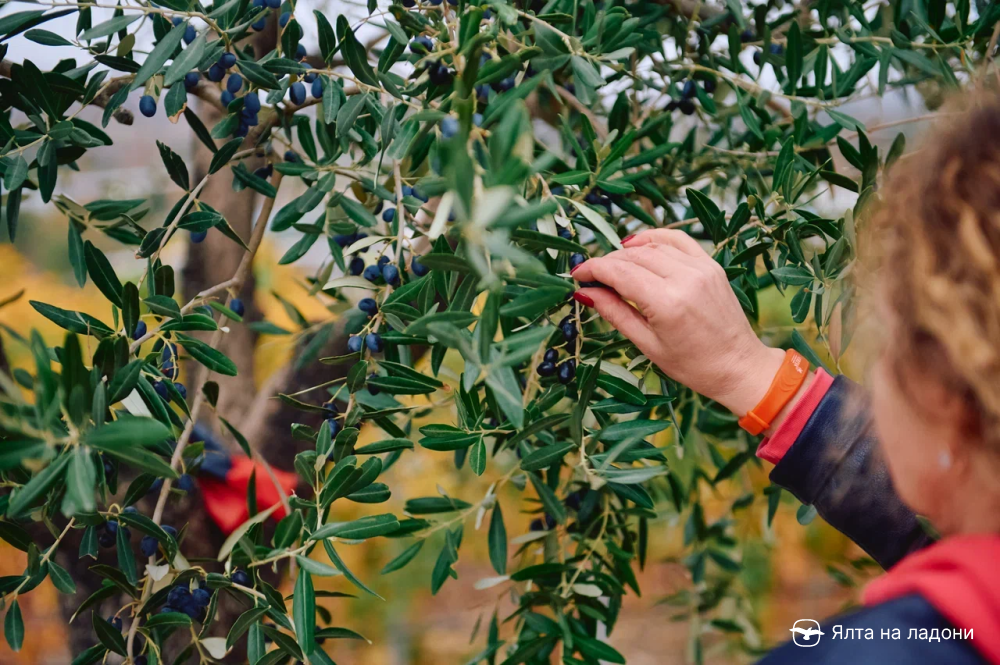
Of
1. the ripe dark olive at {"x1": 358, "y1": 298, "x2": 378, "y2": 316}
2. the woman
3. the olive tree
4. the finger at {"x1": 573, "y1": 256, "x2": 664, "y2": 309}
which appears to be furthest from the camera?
the ripe dark olive at {"x1": 358, "y1": 298, "x2": 378, "y2": 316}

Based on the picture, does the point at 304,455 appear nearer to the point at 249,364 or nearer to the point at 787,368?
the point at 787,368

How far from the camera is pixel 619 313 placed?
0.87 meters

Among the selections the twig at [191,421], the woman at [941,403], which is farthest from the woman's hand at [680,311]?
the twig at [191,421]

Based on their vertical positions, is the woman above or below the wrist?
above

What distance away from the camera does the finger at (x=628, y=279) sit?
832 mm

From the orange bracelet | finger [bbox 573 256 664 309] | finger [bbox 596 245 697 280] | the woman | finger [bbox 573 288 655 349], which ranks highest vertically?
the woman

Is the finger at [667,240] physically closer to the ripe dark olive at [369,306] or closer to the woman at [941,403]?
the woman at [941,403]

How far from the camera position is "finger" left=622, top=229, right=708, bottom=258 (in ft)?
2.98

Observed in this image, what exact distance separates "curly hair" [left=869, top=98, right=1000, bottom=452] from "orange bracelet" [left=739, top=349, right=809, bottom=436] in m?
0.35

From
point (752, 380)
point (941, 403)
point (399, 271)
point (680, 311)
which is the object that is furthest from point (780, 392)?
point (399, 271)

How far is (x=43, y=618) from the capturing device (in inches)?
117

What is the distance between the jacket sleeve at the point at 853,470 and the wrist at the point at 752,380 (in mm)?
75

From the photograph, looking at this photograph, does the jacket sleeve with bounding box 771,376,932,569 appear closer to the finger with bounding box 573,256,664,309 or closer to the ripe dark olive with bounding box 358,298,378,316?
the finger with bounding box 573,256,664,309

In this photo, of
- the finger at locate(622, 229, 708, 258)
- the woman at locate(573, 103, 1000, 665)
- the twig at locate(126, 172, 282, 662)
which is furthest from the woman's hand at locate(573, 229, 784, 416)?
the twig at locate(126, 172, 282, 662)
